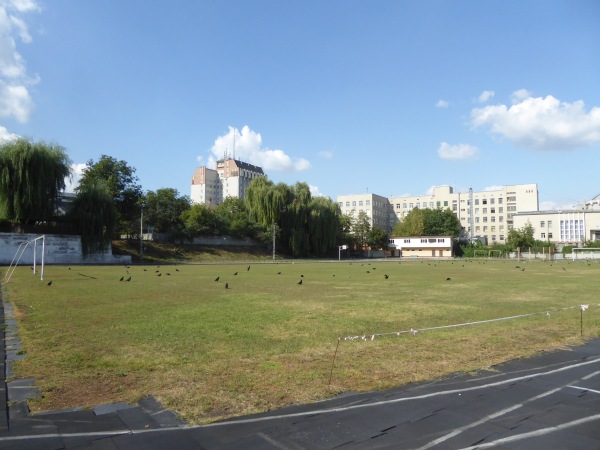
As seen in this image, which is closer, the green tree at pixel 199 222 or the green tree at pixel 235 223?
the green tree at pixel 199 222

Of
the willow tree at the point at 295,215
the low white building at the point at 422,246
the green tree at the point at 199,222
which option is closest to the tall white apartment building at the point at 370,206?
the low white building at the point at 422,246

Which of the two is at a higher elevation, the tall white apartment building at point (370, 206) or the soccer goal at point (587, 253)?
the tall white apartment building at point (370, 206)

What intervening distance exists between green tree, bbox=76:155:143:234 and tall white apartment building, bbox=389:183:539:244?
98.8m

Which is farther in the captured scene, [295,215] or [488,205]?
[488,205]

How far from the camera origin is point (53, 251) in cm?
5028

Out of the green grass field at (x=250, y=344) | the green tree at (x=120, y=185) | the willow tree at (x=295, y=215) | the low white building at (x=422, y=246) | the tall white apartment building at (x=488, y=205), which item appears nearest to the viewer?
the green grass field at (x=250, y=344)

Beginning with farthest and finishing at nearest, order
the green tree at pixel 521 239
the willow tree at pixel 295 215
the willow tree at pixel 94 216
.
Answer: the green tree at pixel 521 239 < the willow tree at pixel 295 215 < the willow tree at pixel 94 216

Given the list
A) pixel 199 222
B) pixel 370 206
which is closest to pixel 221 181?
pixel 370 206

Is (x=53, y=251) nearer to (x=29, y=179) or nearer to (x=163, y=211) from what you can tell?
(x=29, y=179)

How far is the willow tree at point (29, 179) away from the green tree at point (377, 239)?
73.3m

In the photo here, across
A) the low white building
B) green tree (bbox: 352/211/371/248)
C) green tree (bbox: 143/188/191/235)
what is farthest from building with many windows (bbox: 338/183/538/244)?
green tree (bbox: 143/188/191/235)

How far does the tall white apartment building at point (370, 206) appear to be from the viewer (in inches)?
5408

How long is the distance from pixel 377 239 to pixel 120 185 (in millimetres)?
63966

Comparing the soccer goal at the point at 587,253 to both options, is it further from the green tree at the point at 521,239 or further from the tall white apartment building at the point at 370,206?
the tall white apartment building at the point at 370,206
